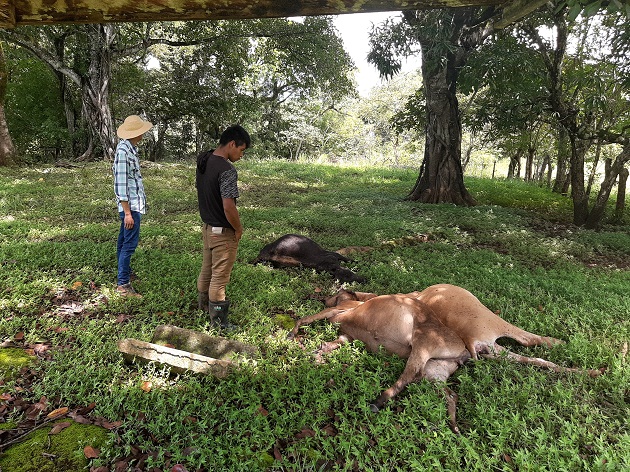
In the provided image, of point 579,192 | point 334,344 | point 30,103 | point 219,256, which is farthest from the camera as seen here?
point 30,103

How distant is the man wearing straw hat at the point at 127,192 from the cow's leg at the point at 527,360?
355cm

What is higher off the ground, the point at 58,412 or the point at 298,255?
the point at 298,255

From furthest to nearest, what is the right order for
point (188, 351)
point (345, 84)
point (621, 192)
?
point (345, 84)
point (621, 192)
point (188, 351)

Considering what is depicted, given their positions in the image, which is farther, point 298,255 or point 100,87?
point 100,87

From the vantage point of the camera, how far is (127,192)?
414 centimetres

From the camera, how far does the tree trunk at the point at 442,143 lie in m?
9.98

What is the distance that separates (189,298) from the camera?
421 cm

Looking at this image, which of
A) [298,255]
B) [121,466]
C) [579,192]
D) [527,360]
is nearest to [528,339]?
[527,360]

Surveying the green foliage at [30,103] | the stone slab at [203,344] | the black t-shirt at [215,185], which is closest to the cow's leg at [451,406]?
the stone slab at [203,344]

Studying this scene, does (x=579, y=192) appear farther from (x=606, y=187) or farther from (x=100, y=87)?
(x=100, y=87)

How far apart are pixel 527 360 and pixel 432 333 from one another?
0.80 meters

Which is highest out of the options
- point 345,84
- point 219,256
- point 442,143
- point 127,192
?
point 345,84

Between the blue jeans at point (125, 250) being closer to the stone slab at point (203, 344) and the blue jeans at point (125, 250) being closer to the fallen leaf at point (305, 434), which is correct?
the stone slab at point (203, 344)

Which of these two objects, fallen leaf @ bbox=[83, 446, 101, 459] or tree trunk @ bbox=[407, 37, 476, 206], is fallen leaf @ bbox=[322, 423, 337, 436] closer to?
fallen leaf @ bbox=[83, 446, 101, 459]
